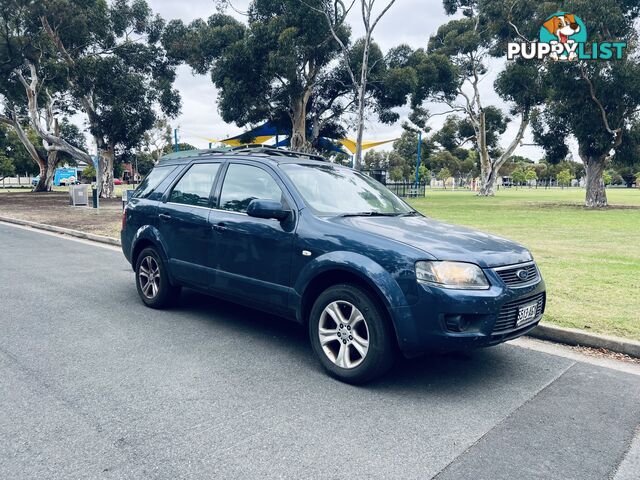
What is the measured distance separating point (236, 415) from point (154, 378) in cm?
95

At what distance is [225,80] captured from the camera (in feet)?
86.9

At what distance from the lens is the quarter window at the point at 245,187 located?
15.9 feet

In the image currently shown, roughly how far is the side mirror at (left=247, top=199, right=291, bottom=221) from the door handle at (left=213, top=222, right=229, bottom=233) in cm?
67

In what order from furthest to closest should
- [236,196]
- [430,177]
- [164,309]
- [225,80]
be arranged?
[430,177] → [225,80] → [164,309] → [236,196]

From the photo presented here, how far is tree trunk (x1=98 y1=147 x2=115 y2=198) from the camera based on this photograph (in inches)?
1185

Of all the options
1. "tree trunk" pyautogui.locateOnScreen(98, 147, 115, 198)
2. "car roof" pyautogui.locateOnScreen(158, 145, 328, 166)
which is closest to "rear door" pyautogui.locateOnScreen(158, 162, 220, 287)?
"car roof" pyautogui.locateOnScreen(158, 145, 328, 166)

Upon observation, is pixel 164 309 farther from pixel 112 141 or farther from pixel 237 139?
pixel 237 139

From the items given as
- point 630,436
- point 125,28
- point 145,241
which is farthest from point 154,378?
point 125,28

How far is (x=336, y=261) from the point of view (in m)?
3.99

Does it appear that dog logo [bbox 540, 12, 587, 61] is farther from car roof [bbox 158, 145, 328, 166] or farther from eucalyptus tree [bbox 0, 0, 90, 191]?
eucalyptus tree [bbox 0, 0, 90, 191]

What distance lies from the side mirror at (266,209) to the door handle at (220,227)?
2.20ft

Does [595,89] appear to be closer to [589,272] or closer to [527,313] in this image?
[589,272]

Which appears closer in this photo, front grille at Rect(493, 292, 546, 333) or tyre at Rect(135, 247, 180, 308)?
front grille at Rect(493, 292, 546, 333)

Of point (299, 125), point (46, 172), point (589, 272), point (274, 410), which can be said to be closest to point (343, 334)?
point (274, 410)
